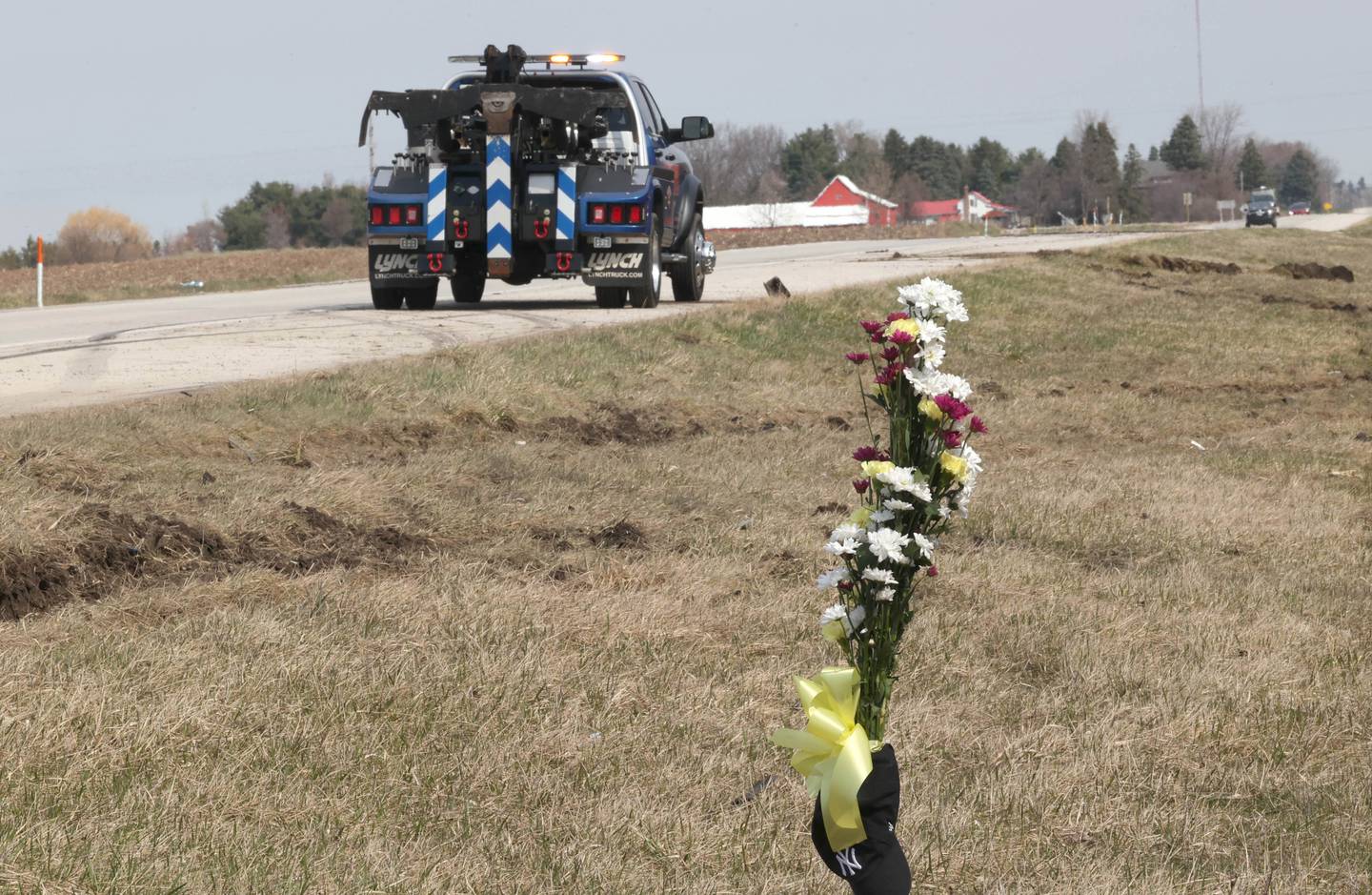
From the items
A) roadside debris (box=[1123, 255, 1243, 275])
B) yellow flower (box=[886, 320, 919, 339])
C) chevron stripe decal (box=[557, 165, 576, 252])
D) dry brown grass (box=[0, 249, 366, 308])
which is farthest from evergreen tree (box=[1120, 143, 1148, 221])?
yellow flower (box=[886, 320, 919, 339])

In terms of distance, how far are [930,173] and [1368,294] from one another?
133373mm

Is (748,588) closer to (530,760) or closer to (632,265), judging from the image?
(530,760)

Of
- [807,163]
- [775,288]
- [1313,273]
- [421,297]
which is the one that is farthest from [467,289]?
[807,163]

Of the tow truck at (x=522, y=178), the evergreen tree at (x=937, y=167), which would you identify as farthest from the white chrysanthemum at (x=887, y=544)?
the evergreen tree at (x=937, y=167)

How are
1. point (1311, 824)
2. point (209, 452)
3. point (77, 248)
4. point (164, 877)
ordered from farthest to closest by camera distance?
point (77, 248)
point (209, 452)
point (1311, 824)
point (164, 877)

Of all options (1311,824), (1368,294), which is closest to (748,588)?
(1311,824)

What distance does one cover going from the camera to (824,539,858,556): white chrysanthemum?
8.96ft

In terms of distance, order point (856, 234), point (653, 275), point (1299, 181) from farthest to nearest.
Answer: point (1299, 181), point (856, 234), point (653, 275)

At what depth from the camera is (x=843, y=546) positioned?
274cm

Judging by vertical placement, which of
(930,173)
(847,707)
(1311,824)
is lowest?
(1311,824)

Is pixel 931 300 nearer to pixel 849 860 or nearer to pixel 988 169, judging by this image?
pixel 849 860

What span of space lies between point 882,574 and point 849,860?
20.1 inches

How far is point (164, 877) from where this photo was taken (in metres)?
3.18

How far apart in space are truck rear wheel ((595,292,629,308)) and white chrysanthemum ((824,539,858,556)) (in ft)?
44.3
